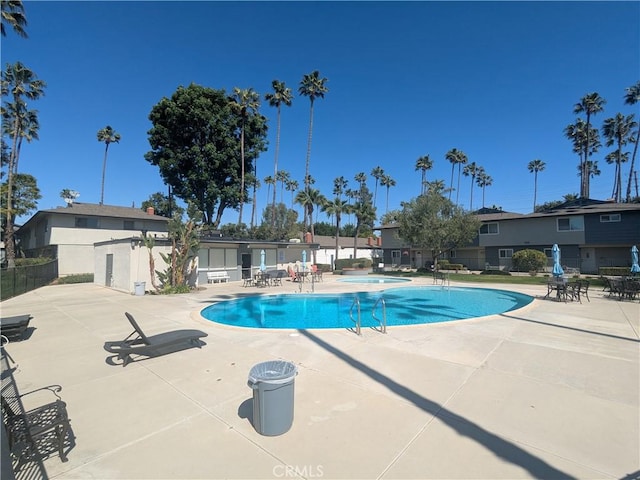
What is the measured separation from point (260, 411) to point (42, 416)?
2546mm

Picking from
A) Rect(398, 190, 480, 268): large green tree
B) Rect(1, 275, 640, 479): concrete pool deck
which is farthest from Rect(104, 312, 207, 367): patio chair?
Rect(398, 190, 480, 268): large green tree

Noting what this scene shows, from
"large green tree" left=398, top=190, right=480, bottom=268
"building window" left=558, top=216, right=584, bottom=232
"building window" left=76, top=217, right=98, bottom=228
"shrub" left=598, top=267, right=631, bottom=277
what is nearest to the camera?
"shrub" left=598, top=267, right=631, bottom=277

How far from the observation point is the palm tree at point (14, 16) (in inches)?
623

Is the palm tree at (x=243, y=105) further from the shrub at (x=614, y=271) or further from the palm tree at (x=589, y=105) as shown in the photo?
the palm tree at (x=589, y=105)

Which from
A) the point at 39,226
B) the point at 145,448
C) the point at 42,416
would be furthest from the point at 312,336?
the point at 39,226

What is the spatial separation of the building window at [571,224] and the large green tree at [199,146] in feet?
109

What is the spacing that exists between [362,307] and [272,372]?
10.8m

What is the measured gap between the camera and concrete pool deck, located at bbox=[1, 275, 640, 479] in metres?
2.97

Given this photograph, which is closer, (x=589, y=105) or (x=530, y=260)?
(x=530, y=260)

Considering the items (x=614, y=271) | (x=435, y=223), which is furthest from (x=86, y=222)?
(x=614, y=271)

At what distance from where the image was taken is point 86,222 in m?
28.3

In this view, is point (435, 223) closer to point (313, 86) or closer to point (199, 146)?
point (313, 86)

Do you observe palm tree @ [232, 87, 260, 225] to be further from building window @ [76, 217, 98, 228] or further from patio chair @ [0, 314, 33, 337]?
patio chair @ [0, 314, 33, 337]

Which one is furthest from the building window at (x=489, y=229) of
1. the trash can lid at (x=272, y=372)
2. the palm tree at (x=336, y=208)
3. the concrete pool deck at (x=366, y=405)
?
the trash can lid at (x=272, y=372)
